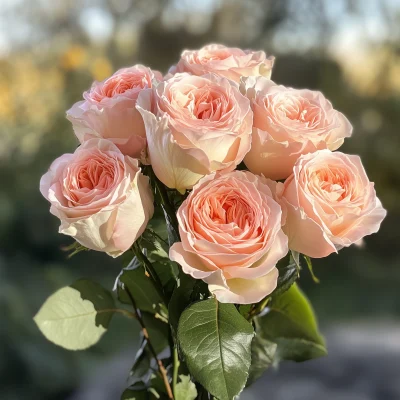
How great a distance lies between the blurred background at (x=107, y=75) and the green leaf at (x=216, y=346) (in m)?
1.26

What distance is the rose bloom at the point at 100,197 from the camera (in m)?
0.37

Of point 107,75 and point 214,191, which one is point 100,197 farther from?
point 107,75

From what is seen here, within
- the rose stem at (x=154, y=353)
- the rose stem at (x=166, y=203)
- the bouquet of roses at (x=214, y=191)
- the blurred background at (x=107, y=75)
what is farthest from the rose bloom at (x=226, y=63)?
the blurred background at (x=107, y=75)

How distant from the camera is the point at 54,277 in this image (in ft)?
6.35

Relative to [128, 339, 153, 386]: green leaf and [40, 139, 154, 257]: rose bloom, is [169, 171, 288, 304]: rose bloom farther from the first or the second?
[128, 339, 153, 386]: green leaf

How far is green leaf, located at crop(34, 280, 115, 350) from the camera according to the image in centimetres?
47

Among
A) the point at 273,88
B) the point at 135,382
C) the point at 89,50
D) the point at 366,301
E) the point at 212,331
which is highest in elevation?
the point at 273,88

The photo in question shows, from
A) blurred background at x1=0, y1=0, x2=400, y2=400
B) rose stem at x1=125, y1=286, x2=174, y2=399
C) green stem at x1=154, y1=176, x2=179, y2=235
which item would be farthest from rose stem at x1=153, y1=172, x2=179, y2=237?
blurred background at x1=0, y1=0, x2=400, y2=400

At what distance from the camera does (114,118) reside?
407mm

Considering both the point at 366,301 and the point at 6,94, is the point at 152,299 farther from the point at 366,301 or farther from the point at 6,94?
the point at 6,94

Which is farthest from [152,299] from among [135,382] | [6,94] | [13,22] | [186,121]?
[13,22]

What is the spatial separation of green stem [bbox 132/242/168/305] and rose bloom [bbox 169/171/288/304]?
0.20ft

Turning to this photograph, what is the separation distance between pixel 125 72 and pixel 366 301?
5.83ft

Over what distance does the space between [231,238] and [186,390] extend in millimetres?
178
